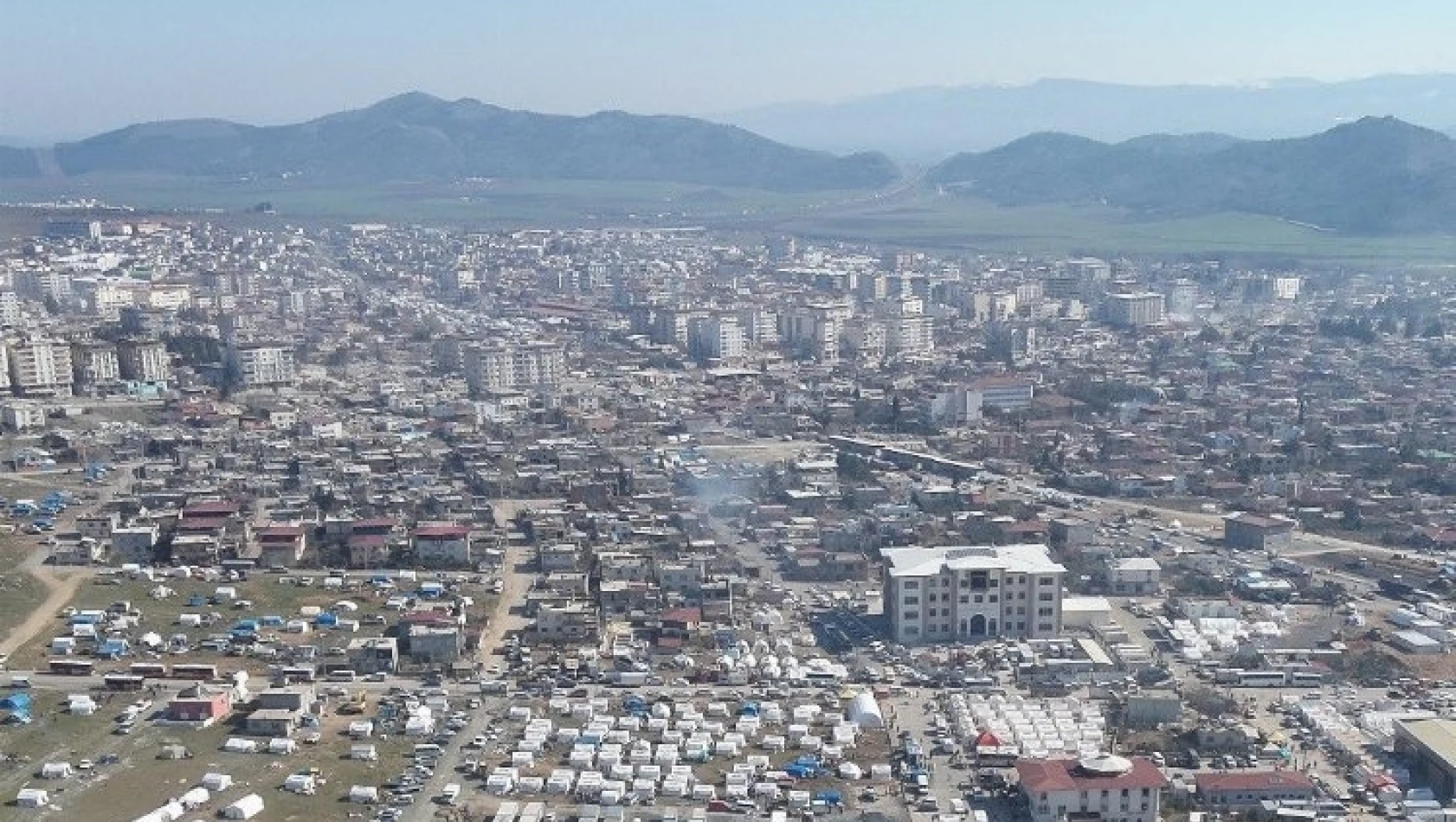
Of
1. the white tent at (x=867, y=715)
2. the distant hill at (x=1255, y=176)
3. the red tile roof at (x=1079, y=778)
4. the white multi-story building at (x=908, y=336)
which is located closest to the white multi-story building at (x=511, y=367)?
the white multi-story building at (x=908, y=336)

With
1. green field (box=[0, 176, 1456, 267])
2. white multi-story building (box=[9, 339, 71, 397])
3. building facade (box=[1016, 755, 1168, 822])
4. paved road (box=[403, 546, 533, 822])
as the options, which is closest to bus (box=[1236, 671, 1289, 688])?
building facade (box=[1016, 755, 1168, 822])

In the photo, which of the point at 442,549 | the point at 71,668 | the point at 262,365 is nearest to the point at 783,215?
the point at 262,365

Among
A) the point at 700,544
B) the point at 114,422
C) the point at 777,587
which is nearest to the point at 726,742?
the point at 777,587

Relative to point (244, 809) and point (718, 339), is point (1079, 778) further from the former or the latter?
point (718, 339)

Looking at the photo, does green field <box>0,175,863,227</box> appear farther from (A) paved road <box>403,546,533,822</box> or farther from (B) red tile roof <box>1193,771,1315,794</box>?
(B) red tile roof <box>1193,771,1315,794</box>

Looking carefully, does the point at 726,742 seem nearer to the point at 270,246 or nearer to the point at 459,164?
the point at 270,246

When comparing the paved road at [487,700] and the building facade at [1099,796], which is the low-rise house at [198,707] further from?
the building facade at [1099,796]
